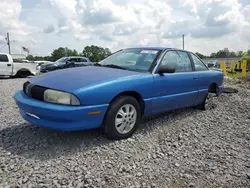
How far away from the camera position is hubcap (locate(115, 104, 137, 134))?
3.54 meters

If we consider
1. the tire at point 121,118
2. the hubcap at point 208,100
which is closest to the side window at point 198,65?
the hubcap at point 208,100

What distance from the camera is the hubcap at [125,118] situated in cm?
354

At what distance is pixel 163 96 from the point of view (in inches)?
164

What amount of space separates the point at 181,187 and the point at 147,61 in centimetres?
228

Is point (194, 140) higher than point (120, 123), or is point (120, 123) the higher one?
point (120, 123)

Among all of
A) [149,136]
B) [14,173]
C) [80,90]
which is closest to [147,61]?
[149,136]

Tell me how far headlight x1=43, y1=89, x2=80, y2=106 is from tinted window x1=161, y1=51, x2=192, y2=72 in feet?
6.12

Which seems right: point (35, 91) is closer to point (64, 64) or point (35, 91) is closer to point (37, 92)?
point (37, 92)

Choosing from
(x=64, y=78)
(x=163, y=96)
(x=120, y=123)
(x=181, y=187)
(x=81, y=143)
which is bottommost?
(x=181, y=187)

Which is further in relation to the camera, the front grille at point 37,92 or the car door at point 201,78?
the car door at point 201,78

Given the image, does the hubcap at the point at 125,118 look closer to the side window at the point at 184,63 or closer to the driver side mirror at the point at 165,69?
the driver side mirror at the point at 165,69

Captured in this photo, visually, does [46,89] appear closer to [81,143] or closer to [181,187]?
[81,143]

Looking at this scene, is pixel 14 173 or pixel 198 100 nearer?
pixel 14 173

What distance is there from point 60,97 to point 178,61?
2543 mm
